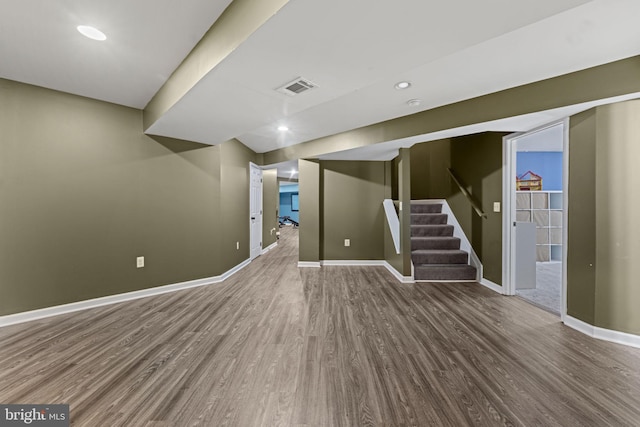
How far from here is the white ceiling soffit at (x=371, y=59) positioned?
Answer: 129 centimetres

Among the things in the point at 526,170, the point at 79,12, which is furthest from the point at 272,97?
the point at 526,170

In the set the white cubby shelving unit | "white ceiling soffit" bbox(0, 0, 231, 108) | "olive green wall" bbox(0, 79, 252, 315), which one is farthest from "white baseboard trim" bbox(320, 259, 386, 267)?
"white ceiling soffit" bbox(0, 0, 231, 108)

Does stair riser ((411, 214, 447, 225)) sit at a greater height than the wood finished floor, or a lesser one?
greater

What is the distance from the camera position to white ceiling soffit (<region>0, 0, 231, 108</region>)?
5.34 ft

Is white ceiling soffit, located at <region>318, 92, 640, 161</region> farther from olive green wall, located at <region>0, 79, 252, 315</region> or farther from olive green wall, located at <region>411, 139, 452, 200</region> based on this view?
olive green wall, located at <region>0, 79, 252, 315</region>

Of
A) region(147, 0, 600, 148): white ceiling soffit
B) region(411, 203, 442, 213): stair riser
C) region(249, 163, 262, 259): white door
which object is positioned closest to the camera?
region(147, 0, 600, 148): white ceiling soffit

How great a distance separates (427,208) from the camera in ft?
17.2

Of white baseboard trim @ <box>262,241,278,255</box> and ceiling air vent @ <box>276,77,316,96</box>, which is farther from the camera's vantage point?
white baseboard trim @ <box>262,241,278,255</box>

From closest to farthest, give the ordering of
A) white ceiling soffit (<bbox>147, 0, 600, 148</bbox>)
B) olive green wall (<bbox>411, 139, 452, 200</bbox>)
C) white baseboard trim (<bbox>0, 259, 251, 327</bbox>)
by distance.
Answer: white ceiling soffit (<bbox>147, 0, 600, 148</bbox>) < white baseboard trim (<bbox>0, 259, 251, 327</bbox>) < olive green wall (<bbox>411, 139, 452, 200</bbox>)

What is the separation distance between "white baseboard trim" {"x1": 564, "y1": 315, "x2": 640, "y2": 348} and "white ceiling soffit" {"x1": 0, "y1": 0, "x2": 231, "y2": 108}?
12.9ft

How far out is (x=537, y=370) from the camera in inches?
72.0

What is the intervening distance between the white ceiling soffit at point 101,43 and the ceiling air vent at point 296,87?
63cm

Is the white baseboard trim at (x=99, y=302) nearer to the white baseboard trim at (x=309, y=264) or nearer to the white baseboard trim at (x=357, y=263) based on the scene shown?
the white baseboard trim at (x=309, y=264)

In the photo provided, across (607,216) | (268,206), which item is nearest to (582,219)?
(607,216)
